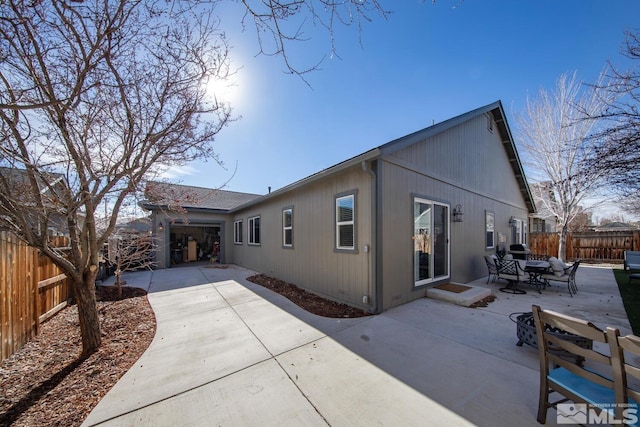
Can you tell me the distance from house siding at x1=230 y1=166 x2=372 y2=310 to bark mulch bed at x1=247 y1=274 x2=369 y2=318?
0.55 ft

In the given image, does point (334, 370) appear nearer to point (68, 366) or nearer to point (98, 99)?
point (68, 366)

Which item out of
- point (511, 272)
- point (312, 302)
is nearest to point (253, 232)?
point (312, 302)

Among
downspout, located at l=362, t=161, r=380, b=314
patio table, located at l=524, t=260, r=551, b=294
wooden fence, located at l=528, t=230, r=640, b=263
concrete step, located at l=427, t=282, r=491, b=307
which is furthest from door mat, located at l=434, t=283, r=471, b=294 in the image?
wooden fence, located at l=528, t=230, r=640, b=263

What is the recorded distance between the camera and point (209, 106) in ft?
12.1

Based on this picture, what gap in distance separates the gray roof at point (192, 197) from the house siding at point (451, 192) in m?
3.72

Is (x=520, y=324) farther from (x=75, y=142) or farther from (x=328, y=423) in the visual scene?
(x=75, y=142)

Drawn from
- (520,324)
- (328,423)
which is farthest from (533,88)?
(328,423)

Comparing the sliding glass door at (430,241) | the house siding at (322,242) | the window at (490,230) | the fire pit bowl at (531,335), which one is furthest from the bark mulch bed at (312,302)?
the window at (490,230)

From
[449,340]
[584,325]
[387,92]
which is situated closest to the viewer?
[584,325]

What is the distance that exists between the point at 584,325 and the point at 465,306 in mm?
3768

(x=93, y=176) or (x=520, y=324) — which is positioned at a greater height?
(x=93, y=176)

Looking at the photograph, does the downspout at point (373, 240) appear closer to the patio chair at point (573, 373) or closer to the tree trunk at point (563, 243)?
the patio chair at point (573, 373)

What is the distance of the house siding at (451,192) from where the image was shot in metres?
4.96

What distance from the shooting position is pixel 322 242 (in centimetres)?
612
